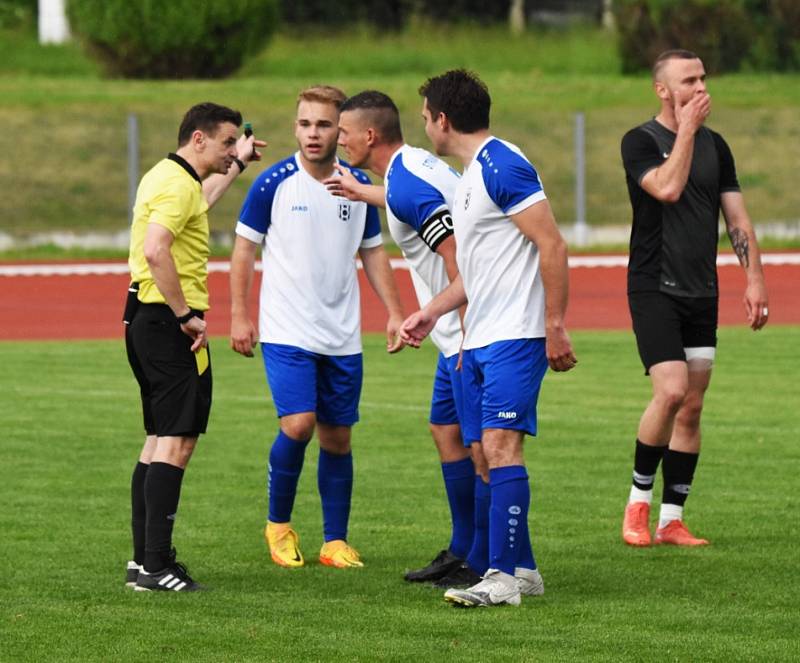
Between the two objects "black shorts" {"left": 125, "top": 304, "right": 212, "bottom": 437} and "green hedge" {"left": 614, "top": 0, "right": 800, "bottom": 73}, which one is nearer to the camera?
"black shorts" {"left": 125, "top": 304, "right": 212, "bottom": 437}

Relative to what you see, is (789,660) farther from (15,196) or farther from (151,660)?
Result: (15,196)

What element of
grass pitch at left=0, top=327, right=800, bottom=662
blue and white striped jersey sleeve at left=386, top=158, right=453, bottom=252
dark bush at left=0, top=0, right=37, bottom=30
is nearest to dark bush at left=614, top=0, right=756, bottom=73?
dark bush at left=0, top=0, right=37, bottom=30

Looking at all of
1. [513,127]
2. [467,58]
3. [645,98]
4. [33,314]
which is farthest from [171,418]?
[467,58]

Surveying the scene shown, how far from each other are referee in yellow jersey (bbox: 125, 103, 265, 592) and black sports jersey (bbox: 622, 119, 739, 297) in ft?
6.51

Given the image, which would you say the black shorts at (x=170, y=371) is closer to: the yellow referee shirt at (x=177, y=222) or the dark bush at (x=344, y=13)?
the yellow referee shirt at (x=177, y=222)

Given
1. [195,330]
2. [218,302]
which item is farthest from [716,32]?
[195,330]

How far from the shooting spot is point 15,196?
3275 centimetres

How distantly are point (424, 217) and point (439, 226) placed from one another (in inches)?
2.9

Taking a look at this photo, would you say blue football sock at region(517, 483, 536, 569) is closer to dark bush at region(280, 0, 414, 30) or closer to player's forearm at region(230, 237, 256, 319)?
player's forearm at region(230, 237, 256, 319)

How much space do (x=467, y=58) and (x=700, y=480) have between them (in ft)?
131

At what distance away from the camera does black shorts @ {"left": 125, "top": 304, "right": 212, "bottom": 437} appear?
8.24 m

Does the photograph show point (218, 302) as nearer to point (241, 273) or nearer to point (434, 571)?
point (241, 273)

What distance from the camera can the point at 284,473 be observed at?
9078 mm

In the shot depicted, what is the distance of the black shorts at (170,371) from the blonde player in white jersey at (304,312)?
2.13ft
